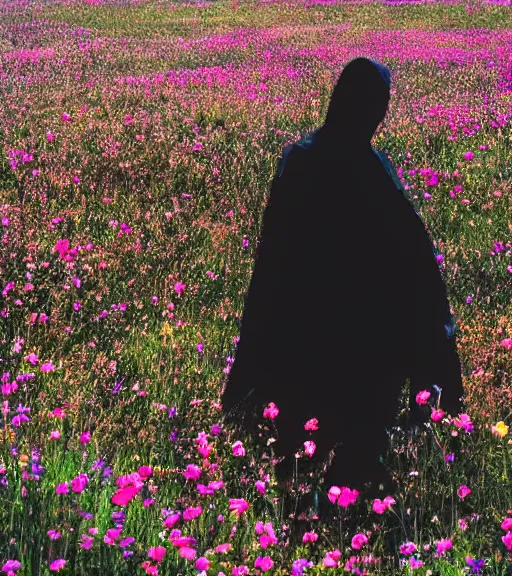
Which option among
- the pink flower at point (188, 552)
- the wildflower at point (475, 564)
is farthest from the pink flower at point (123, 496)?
the wildflower at point (475, 564)

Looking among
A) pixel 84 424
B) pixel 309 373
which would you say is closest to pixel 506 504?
pixel 309 373

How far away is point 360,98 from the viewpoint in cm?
321

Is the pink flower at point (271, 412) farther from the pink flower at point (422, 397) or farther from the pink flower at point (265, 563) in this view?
the pink flower at point (265, 563)

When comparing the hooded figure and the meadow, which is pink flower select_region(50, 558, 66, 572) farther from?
the hooded figure

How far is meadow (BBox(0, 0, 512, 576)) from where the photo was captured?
2.88 m

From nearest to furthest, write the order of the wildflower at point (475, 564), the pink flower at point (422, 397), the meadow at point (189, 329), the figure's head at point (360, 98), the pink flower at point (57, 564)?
the pink flower at point (57, 564) < the wildflower at point (475, 564) < the meadow at point (189, 329) < the figure's head at point (360, 98) < the pink flower at point (422, 397)

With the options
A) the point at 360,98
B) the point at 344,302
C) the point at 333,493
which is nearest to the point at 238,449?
the point at 333,493

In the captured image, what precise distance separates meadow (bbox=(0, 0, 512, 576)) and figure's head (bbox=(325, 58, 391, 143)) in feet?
2.30

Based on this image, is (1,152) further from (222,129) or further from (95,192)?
(222,129)

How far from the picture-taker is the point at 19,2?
111 feet

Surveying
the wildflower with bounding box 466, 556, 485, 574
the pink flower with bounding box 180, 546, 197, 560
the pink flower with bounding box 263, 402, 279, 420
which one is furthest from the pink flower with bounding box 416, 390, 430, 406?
the pink flower with bounding box 180, 546, 197, 560

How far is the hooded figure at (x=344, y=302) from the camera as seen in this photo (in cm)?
336

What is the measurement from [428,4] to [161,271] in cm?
2714

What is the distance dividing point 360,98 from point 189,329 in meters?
2.14
